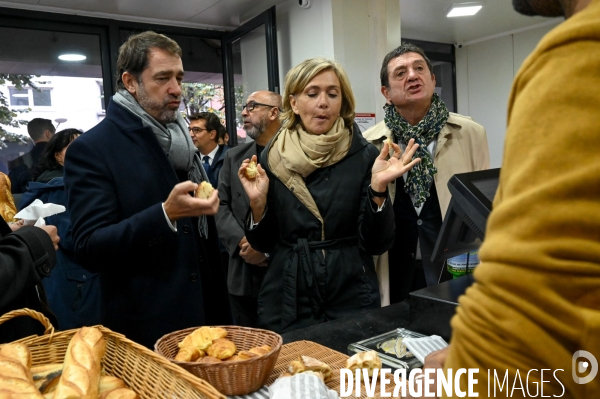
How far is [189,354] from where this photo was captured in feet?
3.57

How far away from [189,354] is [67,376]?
0.26 m

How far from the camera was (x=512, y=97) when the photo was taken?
532mm

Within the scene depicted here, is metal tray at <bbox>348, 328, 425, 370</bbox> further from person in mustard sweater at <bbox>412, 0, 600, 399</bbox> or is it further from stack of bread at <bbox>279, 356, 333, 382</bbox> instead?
person in mustard sweater at <bbox>412, 0, 600, 399</bbox>

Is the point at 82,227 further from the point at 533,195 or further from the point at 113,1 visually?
the point at 113,1

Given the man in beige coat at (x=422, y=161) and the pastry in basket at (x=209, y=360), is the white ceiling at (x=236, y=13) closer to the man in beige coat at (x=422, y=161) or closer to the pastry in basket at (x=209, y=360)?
the man in beige coat at (x=422, y=161)

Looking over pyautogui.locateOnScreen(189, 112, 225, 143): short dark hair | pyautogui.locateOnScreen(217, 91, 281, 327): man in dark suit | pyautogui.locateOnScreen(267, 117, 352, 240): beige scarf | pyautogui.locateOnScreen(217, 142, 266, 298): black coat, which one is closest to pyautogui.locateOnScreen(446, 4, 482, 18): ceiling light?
pyautogui.locateOnScreen(189, 112, 225, 143): short dark hair

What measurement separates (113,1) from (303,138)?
3.24 m

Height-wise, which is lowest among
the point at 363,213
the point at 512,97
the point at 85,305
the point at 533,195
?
the point at 85,305

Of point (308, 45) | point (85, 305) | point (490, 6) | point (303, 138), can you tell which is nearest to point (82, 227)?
point (303, 138)

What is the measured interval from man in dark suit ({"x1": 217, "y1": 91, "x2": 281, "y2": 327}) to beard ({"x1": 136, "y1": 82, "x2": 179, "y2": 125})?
3.08ft

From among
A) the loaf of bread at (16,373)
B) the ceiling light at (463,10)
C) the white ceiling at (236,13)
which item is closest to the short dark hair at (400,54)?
the loaf of bread at (16,373)

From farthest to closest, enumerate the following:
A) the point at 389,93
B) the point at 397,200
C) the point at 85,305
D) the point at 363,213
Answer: the point at 85,305 < the point at 389,93 < the point at 397,200 < the point at 363,213

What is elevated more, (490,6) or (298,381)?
(490,6)

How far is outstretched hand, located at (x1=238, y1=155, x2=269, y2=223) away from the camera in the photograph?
1.95 m
